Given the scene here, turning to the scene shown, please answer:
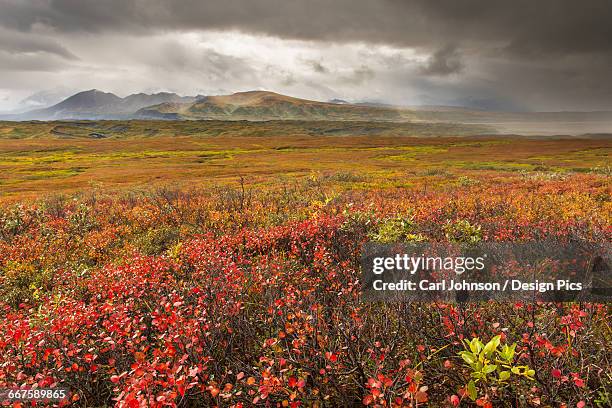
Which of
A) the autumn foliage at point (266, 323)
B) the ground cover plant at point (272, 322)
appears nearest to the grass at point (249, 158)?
the ground cover plant at point (272, 322)

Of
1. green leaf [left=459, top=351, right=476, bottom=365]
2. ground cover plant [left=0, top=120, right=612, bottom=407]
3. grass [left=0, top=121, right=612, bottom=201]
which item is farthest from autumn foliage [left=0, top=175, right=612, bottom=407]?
grass [left=0, top=121, right=612, bottom=201]

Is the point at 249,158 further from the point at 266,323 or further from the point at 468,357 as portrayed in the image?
the point at 468,357

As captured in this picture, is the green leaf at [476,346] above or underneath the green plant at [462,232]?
above

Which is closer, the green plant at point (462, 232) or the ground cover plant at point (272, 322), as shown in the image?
the ground cover plant at point (272, 322)

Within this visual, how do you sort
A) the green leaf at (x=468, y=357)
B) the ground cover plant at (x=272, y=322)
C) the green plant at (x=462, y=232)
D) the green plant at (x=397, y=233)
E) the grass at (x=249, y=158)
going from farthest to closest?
the grass at (x=249, y=158)
the green plant at (x=462, y=232)
the green plant at (x=397, y=233)
the ground cover plant at (x=272, y=322)
the green leaf at (x=468, y=357)

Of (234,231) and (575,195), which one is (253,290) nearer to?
(234,231)

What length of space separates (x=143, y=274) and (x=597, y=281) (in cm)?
776

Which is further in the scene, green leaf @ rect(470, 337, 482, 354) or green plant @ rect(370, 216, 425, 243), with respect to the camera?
green plant @ rect(370, 216, 425, 243)

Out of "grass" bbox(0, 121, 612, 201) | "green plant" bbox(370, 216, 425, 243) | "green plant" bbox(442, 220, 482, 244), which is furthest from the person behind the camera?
"grass" bbox(0, 121, 612, 201)

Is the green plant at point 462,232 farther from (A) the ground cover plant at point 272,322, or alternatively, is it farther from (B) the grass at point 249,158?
(B) the grass at point 249,158

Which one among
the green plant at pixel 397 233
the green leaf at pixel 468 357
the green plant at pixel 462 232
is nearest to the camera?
the green leaf at pixel 468 357

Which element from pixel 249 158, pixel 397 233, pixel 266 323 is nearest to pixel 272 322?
pixel 266 323

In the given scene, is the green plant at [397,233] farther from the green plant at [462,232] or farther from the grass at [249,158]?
the grass at [249,158]

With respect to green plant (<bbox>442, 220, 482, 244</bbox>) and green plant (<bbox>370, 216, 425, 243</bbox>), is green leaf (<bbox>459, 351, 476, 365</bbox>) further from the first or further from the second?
green plant (<bbox>442, 220, 482, 244</bbox>)
